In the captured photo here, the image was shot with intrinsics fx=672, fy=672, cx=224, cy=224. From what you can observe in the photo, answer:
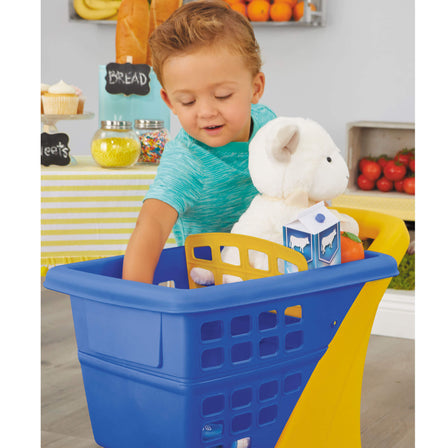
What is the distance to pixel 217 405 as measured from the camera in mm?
856

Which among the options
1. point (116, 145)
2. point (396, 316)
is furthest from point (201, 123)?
point (396, 316)

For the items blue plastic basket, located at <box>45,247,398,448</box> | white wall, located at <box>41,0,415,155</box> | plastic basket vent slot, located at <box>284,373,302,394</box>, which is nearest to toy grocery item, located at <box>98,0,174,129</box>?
blue plastic basket, located at <box>45,247,398,448</box>

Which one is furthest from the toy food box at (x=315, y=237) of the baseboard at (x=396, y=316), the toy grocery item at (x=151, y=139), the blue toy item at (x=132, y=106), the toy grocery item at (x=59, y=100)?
the baseboard at (x=396, y=316)

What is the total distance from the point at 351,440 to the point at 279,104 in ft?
7.96

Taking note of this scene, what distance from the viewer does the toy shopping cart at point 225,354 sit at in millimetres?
804

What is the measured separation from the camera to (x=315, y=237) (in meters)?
0.89

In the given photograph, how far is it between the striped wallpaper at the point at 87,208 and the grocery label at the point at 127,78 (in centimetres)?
27

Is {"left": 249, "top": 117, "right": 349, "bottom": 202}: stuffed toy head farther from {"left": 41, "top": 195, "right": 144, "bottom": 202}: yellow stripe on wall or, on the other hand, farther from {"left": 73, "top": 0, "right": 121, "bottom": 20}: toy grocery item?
{"left": 73, "top": 0, "right": 121, "bottom": 20}: toy grocery item

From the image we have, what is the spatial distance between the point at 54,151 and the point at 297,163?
0.97 metres

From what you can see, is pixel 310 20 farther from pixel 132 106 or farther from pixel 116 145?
pixel 116 145

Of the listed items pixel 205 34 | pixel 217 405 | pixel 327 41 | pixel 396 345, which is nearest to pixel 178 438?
pixel 217 405

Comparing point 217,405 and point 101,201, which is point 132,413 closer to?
point 217,405

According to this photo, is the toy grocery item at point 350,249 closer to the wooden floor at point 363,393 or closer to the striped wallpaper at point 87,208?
the wooden floor at point 363,393

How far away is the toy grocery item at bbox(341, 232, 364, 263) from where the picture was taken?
3.16 feet
